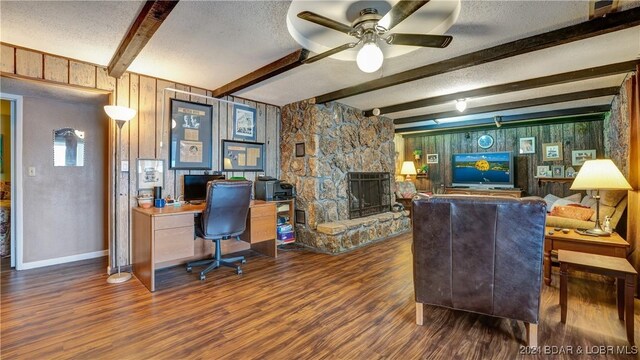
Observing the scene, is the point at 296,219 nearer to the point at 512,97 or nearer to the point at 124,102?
the point at 124,102

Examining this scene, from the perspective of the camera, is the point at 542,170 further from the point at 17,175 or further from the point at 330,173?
the point at 17,175

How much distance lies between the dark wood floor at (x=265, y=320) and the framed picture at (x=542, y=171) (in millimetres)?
3532

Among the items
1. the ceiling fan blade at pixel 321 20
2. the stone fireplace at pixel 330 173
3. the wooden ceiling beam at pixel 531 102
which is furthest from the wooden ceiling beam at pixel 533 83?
the ceiling fan blade at pixel 321 20

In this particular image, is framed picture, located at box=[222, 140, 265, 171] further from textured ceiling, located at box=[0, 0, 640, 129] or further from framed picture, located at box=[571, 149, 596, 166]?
framed picture, located at box=[571, 149, 596, 166]

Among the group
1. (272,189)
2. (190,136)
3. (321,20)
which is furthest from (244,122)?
(321,20)

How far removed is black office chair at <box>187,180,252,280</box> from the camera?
2.77 m

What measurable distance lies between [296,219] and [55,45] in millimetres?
3329

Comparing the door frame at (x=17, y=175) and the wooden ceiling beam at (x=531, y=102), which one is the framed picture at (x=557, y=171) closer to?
the wooden ceiling beam at (x=531, y=102)

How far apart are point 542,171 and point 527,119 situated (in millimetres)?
1287

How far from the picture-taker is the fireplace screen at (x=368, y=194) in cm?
477

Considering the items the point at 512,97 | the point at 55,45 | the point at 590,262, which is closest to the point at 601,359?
the point at 590,262

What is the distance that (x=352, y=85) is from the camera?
11.9 ft

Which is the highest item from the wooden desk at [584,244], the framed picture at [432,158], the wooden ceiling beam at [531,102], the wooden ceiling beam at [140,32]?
the wooden ceiling beam at [531,102]

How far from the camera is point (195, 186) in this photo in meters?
3.47
